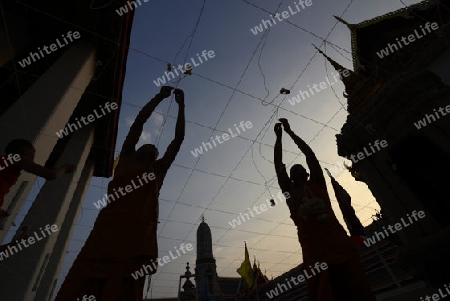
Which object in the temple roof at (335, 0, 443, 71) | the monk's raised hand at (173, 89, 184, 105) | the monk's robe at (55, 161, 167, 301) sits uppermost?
the temple roof at (335, 0, 443, 71)

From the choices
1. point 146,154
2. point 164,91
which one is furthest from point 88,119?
point 146,154

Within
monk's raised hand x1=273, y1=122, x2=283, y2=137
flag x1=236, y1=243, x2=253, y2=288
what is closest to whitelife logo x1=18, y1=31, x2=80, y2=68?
monk's raised hand x1=273, y1=122, x2=283, y2=137

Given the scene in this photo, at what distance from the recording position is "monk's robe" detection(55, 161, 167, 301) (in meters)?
1.44

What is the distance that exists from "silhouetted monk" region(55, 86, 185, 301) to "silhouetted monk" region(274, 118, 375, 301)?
1704mm

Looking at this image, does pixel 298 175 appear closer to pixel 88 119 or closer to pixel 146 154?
pixel 146 154

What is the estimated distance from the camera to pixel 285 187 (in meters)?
3.44

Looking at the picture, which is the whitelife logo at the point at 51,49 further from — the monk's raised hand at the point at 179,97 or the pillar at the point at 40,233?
the monk's raised hand at the point at 179,97

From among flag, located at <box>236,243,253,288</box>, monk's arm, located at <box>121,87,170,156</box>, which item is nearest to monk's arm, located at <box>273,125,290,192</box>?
monk's arm, located at <box>121,87,170,156</box>

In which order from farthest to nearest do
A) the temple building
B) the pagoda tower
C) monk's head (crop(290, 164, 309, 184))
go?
the pagoda tower
the temple building
monk's head (crop(290, 164, 309, 184))

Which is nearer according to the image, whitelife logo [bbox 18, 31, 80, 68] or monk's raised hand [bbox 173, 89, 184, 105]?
monk's raised hand [bbox 173, 89, 184, 105]

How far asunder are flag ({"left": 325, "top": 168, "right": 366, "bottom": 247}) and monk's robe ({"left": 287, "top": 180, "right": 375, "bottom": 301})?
19.9 ft

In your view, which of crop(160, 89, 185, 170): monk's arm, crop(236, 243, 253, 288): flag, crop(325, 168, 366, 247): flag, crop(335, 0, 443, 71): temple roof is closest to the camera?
crop(160, 89, 185, 170): monk's arm

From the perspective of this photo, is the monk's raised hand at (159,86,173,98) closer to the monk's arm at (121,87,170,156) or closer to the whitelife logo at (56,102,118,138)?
the monk's arm at (121,87,170,156)

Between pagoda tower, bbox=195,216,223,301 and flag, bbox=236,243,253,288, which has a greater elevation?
pagoda tower, bbox=195,216,223,301
